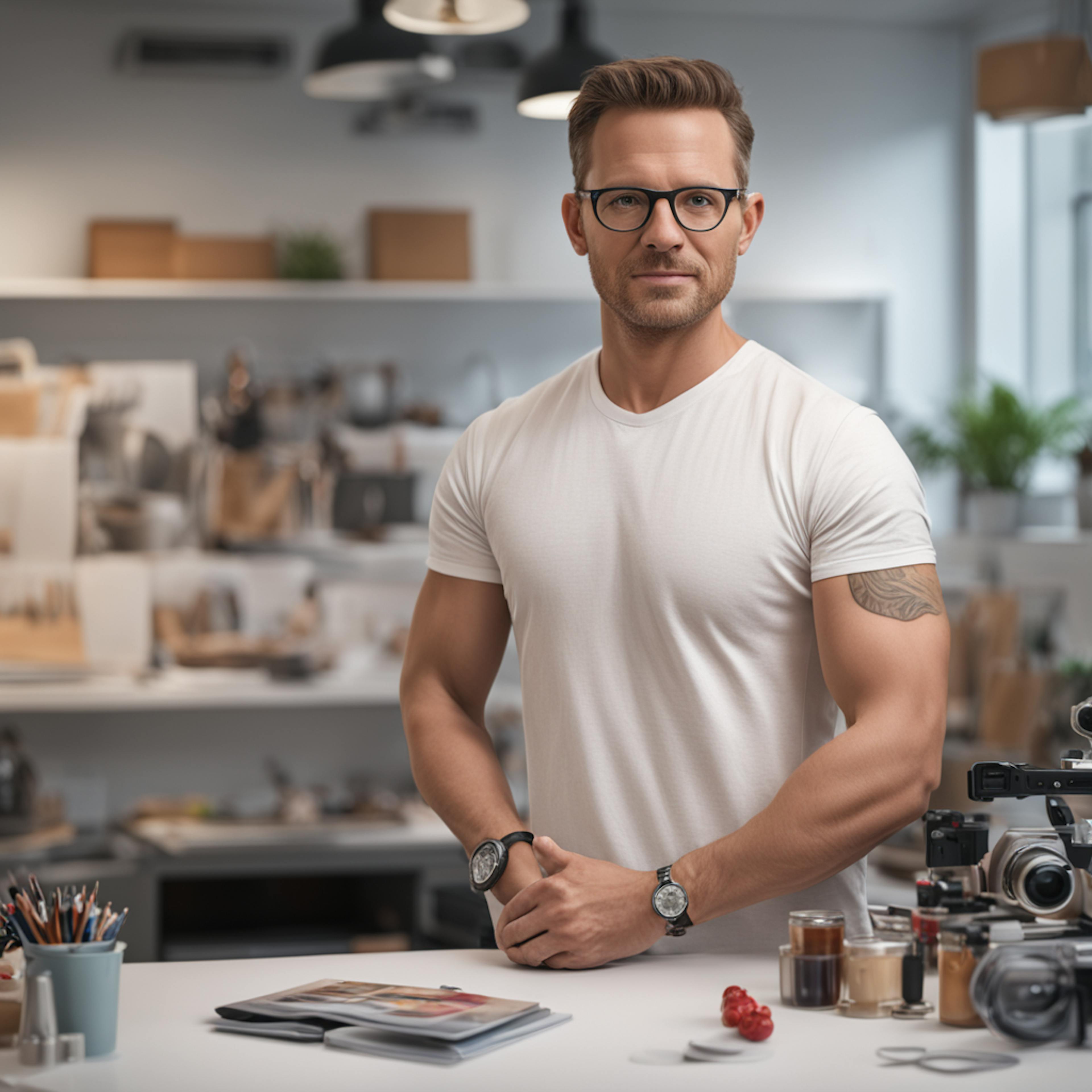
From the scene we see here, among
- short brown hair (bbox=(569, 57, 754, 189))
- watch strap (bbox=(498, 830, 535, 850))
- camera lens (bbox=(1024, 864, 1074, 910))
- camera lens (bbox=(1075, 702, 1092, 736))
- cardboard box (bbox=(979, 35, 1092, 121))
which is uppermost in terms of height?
cardboard box (bbox=(979, 35, 1092, 121))

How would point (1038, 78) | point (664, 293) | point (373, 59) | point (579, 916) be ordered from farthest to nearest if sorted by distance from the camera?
1. point (373, 59)
2. point (1038, 78)
3. point (664, 293)
4. point (579, 916)

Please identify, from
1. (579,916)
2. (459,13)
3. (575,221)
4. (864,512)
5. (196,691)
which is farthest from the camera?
(196,691)

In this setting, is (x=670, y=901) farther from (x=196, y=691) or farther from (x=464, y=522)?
(x=196, y=691)

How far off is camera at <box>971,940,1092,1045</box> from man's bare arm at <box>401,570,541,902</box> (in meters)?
0.70

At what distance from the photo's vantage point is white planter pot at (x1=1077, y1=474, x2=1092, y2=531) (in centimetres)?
417

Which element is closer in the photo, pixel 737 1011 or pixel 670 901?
pixel 737 1011

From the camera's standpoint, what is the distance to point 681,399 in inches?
73.6

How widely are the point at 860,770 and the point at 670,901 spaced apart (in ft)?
0.81


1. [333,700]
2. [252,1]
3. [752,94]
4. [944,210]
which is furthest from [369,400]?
[944,210]

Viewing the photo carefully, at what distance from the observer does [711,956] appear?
166cm

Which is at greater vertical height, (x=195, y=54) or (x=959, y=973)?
(x=195, y=54)

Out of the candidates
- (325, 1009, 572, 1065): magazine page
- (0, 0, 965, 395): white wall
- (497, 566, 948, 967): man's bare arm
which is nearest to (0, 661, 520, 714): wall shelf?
(0, 0, 965, 395): white wall

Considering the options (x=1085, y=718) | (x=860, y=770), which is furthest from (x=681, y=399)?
(x=1085, y=718)

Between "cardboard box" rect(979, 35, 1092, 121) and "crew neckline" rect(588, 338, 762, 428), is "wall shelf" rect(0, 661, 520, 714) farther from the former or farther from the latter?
"crew neckline" rect(588, 338, 762, 428)
